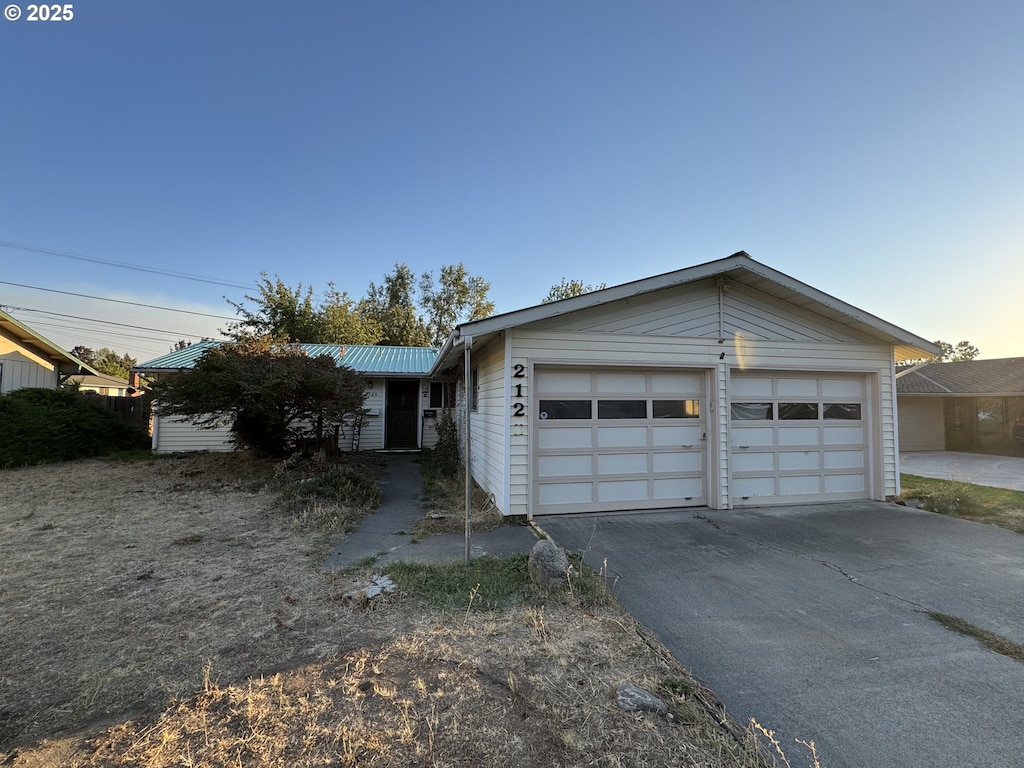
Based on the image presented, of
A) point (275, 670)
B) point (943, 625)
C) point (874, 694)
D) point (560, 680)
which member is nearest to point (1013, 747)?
point (874, 694)

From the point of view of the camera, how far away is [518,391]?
5926 millimetres

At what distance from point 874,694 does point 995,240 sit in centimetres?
825

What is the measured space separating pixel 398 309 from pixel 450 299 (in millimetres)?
3821

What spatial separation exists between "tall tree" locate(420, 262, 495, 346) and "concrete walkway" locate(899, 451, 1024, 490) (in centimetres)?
2444

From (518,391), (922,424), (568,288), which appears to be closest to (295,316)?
(568,288)

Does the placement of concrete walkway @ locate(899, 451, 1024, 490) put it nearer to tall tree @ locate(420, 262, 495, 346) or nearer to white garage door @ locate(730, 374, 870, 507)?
white garage door @ locate(730, 374, 870, 507)

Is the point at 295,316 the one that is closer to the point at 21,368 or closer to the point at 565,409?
the point at 21,368

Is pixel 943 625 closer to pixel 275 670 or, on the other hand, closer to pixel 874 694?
pixel 874 694

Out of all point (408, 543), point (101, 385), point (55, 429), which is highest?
point (101, 385)

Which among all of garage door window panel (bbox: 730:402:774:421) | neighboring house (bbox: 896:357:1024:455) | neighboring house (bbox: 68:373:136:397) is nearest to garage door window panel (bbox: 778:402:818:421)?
garage door window panel (bbox: 730:402:774:421)

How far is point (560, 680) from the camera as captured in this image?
2451 mm

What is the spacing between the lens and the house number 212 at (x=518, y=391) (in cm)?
592

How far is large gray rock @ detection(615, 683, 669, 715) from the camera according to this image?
218 cm

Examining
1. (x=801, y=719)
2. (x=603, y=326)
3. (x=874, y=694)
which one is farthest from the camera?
(x=603, y=326)
